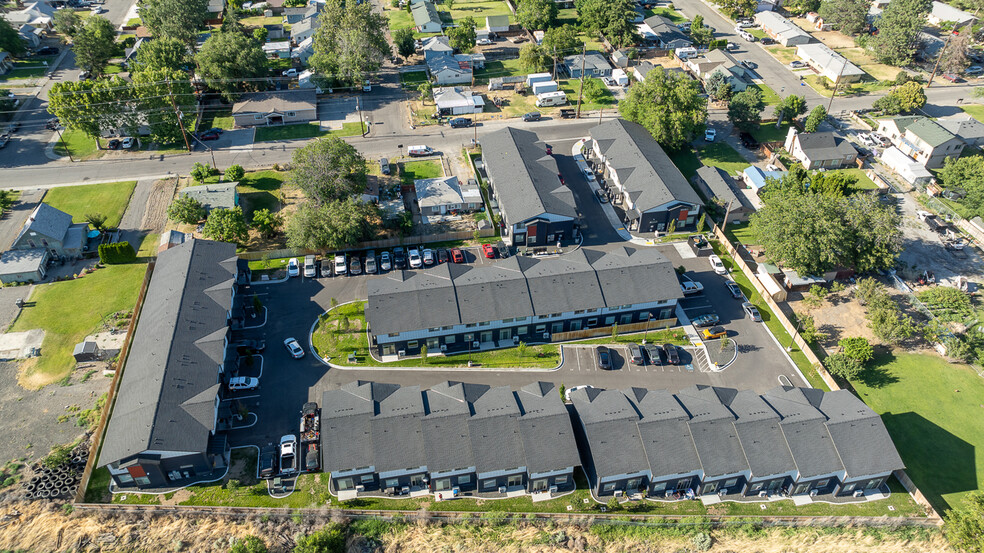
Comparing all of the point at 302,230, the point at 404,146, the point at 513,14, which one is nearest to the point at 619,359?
the point at 302,230

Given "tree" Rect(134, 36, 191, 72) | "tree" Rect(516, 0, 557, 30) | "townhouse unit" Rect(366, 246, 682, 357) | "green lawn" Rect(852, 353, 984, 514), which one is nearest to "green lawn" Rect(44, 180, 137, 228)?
"tree" Rect(134, 36, 191, 72)

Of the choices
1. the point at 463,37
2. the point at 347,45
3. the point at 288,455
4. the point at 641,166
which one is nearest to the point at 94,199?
A: the point at 347,45

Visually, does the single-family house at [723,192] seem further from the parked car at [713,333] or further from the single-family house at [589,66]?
the single-family house at [589,66]

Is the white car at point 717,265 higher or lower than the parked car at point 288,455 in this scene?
higher

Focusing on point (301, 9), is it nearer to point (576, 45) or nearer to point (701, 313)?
point (576, 45)

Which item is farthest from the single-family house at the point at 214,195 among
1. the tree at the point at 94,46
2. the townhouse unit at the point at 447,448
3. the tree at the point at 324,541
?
the tree at the point at 94,46

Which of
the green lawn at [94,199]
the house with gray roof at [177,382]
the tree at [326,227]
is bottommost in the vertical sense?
the green lawn at [94,199]

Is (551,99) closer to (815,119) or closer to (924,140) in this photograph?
(815,119)
